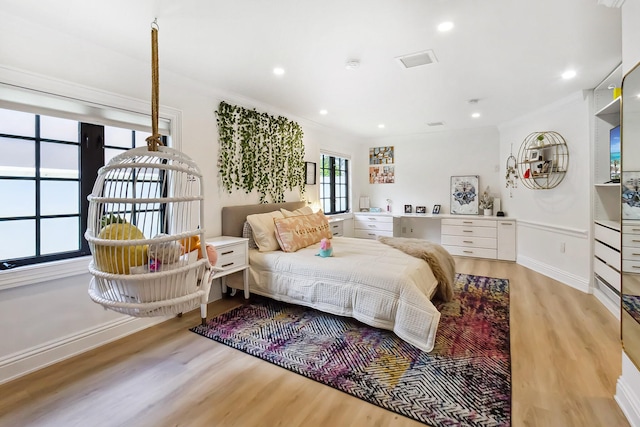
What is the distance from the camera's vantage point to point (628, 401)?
166 cm

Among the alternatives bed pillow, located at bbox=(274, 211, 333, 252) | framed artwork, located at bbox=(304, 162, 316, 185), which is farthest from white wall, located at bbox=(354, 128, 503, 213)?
bed pillow, located at bbox=(274, 211, 333, 252)

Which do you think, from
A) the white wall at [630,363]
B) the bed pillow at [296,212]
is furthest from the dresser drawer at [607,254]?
the bed pillow at [296,212]

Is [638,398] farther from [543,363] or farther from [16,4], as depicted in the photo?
[16,4]

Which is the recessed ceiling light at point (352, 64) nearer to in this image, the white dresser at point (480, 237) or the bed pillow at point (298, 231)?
the bed pillow at point (298, 231)

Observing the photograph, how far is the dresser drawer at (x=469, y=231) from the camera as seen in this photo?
17.3ft

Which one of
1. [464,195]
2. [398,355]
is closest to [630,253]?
[398,355]

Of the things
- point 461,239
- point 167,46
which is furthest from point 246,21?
point 461,239

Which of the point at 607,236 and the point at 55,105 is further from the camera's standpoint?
the point at 607,236

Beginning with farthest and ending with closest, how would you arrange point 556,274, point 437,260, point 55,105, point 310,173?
point 310,173 < point 556,274 < point 437,260 < point 55,105

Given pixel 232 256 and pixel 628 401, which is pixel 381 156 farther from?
pixel 628 401

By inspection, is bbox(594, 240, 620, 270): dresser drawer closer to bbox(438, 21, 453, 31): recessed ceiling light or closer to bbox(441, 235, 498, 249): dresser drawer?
bbox(441, 235, 498, 249): dresser drawer

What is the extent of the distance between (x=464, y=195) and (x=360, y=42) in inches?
173

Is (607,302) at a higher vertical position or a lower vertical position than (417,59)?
lower

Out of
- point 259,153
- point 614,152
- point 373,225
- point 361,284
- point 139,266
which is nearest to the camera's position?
point 139,266
